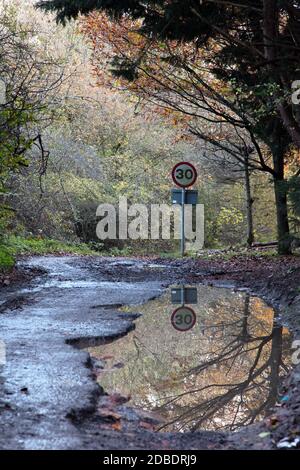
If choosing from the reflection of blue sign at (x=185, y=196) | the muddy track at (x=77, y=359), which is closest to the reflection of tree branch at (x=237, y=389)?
the muddy track at (x=77, y=359)

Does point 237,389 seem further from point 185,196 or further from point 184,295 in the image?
point 185,196

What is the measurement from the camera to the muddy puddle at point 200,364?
4672 mm

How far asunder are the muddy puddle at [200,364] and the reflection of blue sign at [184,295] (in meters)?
0.48

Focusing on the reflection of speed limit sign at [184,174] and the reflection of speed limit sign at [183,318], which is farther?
the reflection of speed limit sign at [184,174]

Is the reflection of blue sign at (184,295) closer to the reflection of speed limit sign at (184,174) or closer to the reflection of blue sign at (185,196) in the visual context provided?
the reflection of blue sign at (185,196)

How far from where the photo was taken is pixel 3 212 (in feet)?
39.8

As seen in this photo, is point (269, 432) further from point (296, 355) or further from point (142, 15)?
point (142, 15)

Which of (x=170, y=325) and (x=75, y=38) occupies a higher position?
(x=75, y=38)

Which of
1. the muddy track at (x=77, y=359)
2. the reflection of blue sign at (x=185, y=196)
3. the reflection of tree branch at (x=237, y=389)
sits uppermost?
the reflection of blue sign at (x=185, y=196)

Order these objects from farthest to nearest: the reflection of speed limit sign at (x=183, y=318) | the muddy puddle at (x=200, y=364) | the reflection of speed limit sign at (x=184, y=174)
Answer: the reflection of speed limit sign at (x=184, y=174) < the reflection of speed limit sign at (x=183, y=318) < the muddy puddle at (x=200, y=364)

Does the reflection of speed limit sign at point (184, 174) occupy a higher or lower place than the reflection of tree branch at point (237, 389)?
higher
